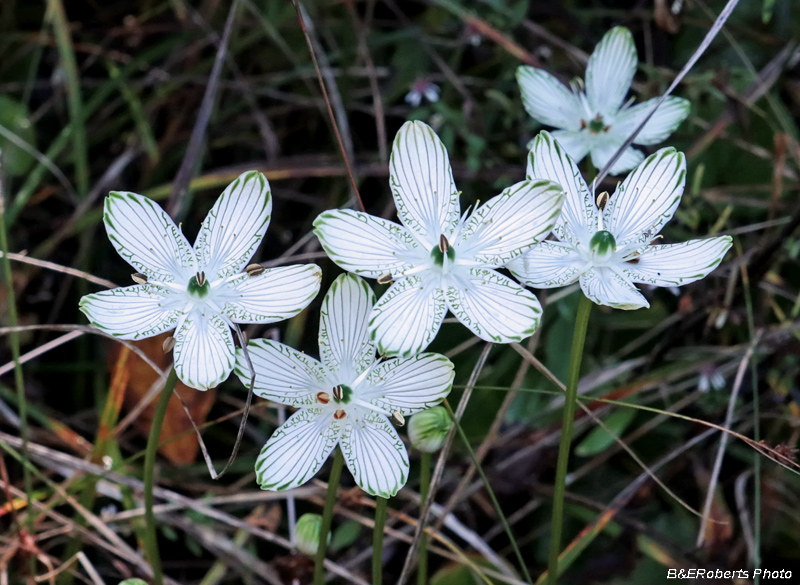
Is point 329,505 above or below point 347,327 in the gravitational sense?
below

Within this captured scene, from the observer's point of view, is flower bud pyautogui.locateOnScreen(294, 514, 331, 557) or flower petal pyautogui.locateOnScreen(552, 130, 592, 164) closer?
flower bud pyautogui.locateOnScreen(294, 514, 331, 557)

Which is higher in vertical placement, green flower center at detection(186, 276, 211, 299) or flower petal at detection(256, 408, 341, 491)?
green flower center at detection(186, 276, 211, 299)

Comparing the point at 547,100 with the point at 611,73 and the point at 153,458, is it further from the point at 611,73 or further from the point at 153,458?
the point at 153,458

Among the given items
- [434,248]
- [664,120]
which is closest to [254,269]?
[434,248]

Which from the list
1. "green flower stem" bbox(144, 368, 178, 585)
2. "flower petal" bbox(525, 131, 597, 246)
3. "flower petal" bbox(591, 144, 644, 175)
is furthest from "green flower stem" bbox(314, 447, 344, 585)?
"flower petal" bbox(591, 144, 644, 175)

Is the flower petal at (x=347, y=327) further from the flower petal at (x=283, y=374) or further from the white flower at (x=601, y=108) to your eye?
the white flower at (x=601, y=108)

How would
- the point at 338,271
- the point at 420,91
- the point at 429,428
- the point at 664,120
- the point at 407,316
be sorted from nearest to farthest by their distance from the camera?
the point at 407,316, the point at 429,428, the point at 664,120, the point at 338,271, the point at 420,91

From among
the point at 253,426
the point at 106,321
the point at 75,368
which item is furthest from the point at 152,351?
the point at 106,321

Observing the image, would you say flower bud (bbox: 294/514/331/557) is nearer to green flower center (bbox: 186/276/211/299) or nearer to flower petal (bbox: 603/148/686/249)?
green flower center (bbox: 186/276/211/299)
